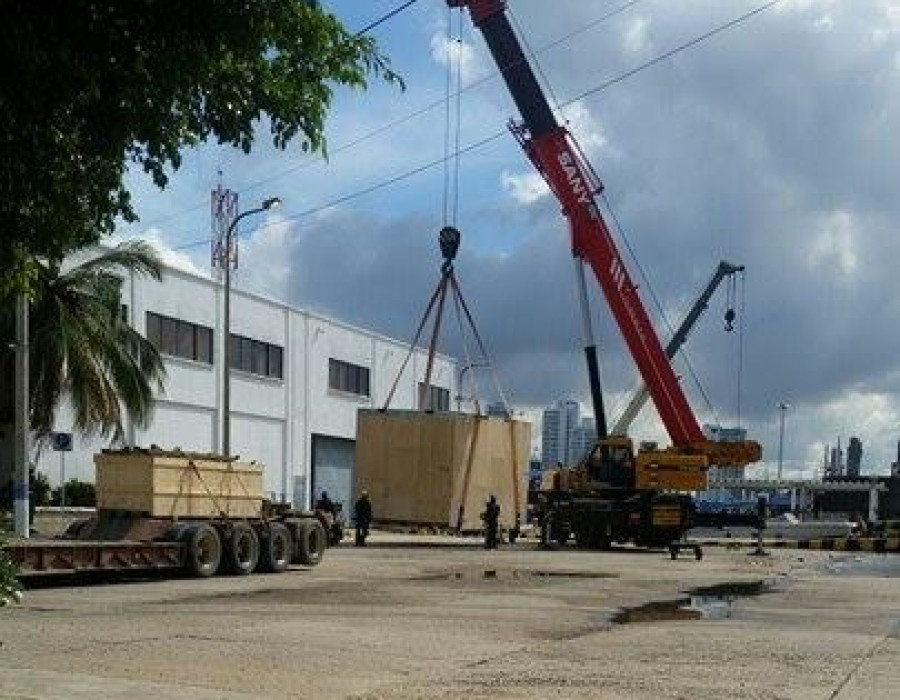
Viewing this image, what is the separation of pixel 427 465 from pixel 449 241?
21.5 ft

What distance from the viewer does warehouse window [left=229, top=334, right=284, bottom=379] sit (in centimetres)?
5144

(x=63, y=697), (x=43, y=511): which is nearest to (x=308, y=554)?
(x=43, y=511)

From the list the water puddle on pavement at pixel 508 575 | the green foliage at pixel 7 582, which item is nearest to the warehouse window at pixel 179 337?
the water puddle on pavement at pixel 508 575

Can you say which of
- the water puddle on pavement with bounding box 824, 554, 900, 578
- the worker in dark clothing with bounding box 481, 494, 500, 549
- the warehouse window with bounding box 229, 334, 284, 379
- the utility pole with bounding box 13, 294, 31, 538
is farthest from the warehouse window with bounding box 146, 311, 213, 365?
the water puddle on pavement with bounding box 824, 554, 900, 578

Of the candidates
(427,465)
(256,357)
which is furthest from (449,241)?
(256,357)

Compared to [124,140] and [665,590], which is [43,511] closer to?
[665,590]

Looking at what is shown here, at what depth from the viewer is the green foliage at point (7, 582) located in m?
5.47

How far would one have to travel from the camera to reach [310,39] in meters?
5.45

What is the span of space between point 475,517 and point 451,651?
23764 millimetres

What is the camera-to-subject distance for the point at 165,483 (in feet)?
75.5

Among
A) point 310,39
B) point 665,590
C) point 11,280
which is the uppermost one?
point 310,39

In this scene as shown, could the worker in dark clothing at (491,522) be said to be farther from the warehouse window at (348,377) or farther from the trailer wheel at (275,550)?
the warehouse window at (348,377)

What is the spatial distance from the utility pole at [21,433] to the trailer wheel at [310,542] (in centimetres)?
523

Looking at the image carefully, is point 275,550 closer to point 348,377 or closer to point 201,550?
point 201,550
